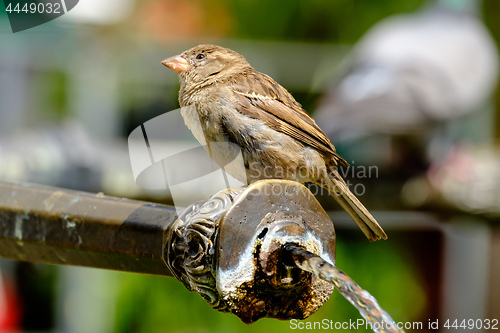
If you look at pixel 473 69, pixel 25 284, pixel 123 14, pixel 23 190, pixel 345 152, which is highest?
pixel 23 190

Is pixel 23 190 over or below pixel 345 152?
over

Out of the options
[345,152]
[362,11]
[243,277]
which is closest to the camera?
[243,277]

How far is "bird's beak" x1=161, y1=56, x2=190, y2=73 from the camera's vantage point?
112 inches

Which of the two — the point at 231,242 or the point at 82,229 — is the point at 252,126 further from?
the point at 231,242

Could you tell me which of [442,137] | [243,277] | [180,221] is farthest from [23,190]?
[442,137]

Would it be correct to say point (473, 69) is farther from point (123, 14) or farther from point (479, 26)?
point (123, 14)

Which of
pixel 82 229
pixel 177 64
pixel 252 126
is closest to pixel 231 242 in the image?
pixel 82 229

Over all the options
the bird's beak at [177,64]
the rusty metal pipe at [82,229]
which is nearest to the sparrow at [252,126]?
the bird's beak at [177,64]

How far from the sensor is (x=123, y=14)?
6047 millimetres

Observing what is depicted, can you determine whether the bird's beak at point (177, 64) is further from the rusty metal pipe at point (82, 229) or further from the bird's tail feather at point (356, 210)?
the rusty metal pipe at point (82, 229)

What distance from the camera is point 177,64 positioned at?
287 cm

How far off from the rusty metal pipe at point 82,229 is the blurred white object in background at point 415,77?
328 centimetres

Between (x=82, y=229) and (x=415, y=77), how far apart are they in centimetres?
376

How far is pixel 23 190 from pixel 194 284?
822 millimetres
